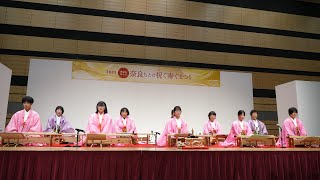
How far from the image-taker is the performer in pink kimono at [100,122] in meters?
6.08

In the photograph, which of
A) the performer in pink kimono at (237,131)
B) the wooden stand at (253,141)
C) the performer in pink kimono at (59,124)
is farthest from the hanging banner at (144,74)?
the wooden stand at (253,141)

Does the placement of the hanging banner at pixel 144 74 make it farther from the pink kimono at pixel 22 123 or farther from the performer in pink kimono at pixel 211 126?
the pink kimono at pixel 22 123

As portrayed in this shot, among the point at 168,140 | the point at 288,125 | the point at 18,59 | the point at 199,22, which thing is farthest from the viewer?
the point at 199,22

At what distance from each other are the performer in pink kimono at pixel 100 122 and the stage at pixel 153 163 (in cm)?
217

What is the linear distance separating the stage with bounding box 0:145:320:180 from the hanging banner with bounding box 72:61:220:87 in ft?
15.9

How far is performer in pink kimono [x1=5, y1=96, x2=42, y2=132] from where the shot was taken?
5561mm

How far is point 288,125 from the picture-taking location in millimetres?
6820

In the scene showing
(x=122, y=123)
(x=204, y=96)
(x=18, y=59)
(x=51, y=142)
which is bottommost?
(x=51, y=142)

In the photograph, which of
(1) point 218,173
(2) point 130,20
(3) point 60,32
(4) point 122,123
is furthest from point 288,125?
(3) point 60,32

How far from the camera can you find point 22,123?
221 inches

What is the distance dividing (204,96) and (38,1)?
640 cm

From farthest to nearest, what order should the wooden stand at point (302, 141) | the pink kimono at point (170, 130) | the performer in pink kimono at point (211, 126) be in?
the performer in pink kimono at point (211, 126), the pink kimono at point (170, 130), the wooden stand at point (302, 141)

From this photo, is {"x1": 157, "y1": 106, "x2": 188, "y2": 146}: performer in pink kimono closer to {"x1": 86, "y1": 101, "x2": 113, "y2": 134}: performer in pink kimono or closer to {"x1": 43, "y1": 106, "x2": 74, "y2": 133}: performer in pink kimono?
{"x1": 86, "y1": 101, "x2": 113, "y2": 134}: performer in pink kimono

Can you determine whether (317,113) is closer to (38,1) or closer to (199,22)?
(199,22)
